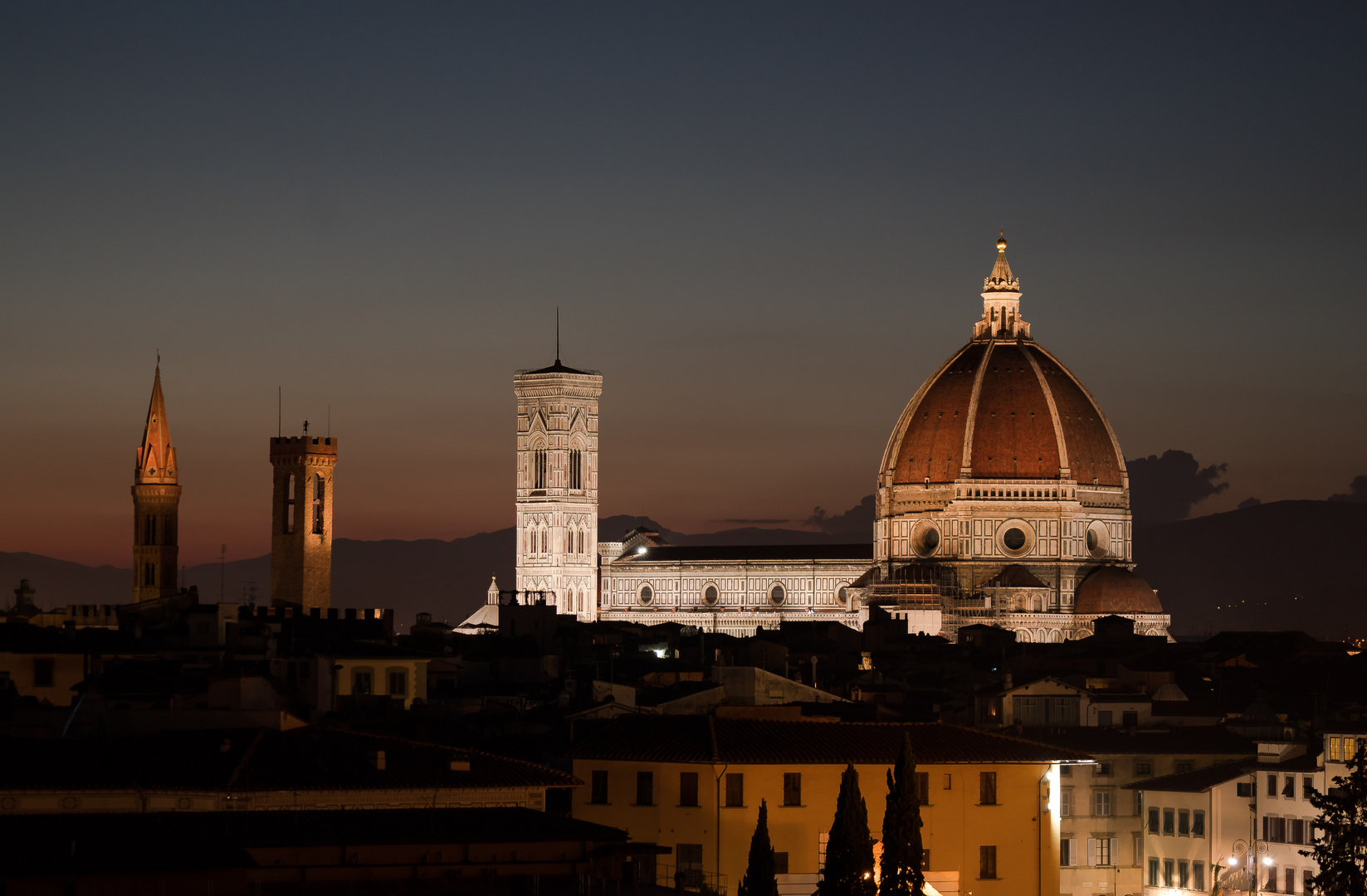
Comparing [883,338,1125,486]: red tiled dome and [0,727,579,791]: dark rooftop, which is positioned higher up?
[883,338,1125,486]: red tiled dome

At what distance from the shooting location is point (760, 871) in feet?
121

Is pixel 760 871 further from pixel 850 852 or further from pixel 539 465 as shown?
pixel 539 465

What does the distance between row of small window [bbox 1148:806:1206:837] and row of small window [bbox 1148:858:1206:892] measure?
0.61 metres

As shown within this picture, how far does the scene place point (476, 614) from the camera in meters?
138

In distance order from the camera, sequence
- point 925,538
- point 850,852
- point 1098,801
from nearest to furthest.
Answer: point 850,852, point 1098,801, point 925,538

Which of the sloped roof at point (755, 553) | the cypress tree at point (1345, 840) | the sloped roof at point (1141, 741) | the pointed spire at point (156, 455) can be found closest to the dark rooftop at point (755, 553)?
the sloped roof at point (755, 553)

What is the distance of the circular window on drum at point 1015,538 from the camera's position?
496ft

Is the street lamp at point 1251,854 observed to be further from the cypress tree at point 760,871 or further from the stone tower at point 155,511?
the stone tower at point 155,511

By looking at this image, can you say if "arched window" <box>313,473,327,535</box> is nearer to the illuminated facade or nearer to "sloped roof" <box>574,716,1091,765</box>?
the illuminated facade

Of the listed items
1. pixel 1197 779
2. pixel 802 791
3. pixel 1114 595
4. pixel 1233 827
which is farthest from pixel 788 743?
pixel 1114 595

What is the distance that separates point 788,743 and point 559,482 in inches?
4389

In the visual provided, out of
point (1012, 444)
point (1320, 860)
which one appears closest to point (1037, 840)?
point (1320, 860)

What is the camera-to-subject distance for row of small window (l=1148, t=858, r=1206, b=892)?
59.1 m

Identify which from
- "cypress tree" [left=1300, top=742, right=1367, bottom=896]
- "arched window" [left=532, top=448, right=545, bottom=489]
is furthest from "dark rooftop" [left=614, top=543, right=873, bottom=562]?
"cypress tree" [left=1300, top=742, right=1367, bottom=896]
